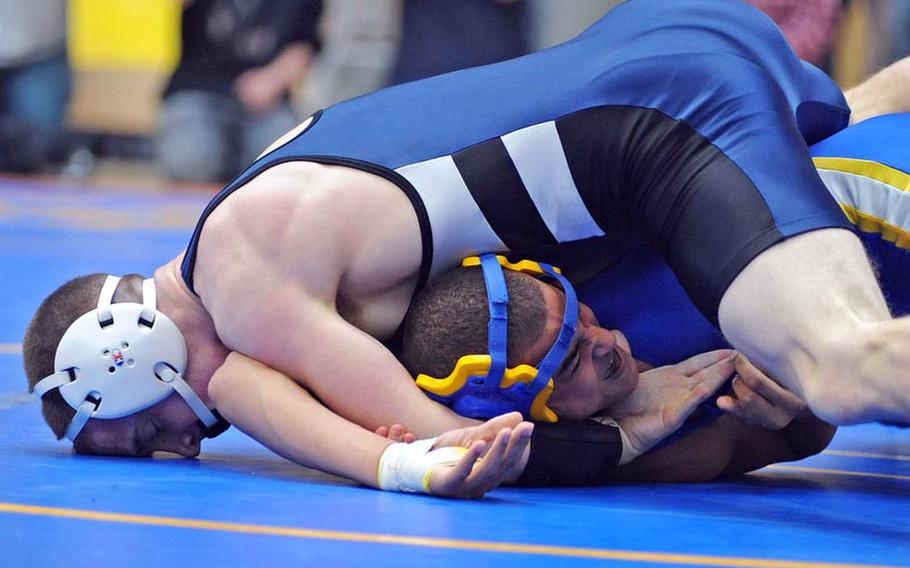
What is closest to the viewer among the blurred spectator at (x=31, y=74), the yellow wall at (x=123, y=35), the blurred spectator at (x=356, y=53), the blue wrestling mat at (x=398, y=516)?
the blue wrestling mat at (x=398, y=516)

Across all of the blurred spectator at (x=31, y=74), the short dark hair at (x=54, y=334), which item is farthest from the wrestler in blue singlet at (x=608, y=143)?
the blurred spectator at (x=31, y=74)

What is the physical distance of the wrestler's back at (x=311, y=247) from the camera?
2.99 metres

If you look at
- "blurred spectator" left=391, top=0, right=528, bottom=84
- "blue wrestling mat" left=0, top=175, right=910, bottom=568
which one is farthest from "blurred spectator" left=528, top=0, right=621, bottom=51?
"blue wrestling mat" left=0, top=175, right=910, bottom=568

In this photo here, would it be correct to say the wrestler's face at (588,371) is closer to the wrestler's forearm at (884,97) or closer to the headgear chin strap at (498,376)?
the headgear chin strap at (498,376)

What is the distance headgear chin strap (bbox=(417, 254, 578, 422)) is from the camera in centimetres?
294

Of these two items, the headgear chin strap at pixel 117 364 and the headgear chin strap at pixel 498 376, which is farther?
the headgear chin strap at pixel 117 364

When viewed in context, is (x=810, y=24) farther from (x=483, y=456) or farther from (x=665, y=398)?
(x=483, y=456)

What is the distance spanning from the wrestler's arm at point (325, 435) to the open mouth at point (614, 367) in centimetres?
29

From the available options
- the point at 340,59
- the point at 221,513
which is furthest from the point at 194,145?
the point at 221,513

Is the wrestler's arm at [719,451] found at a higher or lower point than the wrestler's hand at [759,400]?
lower

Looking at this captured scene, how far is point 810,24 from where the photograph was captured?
8789 mm

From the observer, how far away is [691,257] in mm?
2820

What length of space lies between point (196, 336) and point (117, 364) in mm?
173

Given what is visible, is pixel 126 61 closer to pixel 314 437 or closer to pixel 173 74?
pixel 173 74
